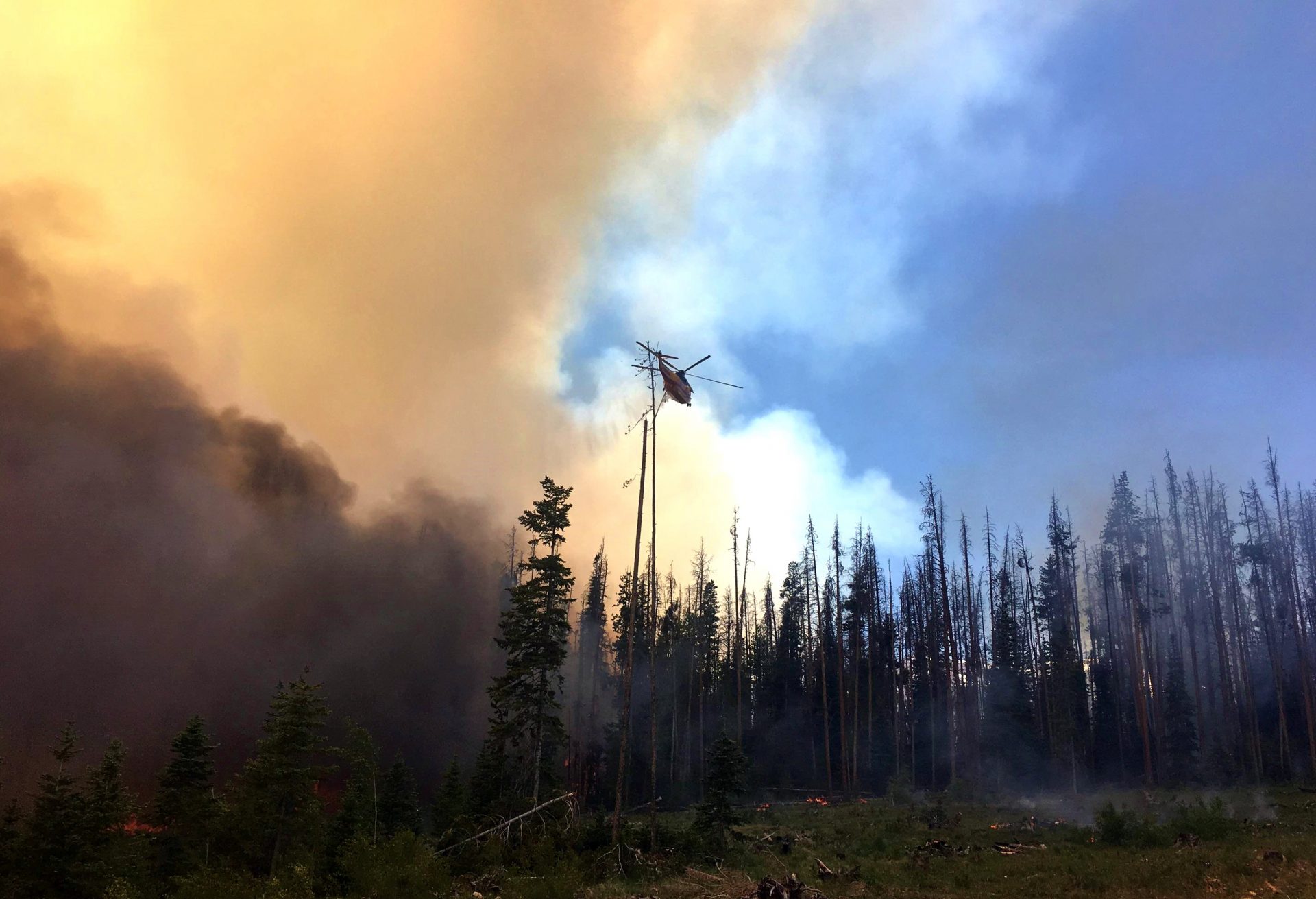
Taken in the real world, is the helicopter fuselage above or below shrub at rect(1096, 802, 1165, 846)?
above

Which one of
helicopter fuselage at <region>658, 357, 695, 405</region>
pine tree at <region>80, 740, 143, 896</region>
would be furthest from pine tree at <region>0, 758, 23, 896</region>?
helicopter fuselage at <region>658, 357, 695, 405</region>

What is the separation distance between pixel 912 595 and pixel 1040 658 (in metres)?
13.7

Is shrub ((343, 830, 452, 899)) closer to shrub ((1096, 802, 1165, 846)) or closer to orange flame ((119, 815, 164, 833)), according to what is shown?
orange flame ((119, 815, 164, 833))

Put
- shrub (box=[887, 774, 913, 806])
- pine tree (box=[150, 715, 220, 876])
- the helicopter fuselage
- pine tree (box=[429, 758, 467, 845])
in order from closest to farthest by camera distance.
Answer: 1. pine tree (box=[150, 715, 220, 876])
2. the helicopter fuselage
3. pine tree (box=[429, 758, 467, 845])
4. shrub (box=[887, 774, 913, 806])

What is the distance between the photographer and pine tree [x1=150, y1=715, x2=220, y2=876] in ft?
87.6

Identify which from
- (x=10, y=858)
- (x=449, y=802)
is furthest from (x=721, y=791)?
(x=10, y=858)

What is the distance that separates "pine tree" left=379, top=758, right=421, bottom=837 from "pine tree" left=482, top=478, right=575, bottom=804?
475cm

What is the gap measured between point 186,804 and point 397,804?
10.1 metres

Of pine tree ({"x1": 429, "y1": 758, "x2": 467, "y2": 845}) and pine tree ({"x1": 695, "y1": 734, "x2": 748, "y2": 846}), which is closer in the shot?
pine tree ({"x1": 695, "y1": 734, "x2": 748, "y2": 846})

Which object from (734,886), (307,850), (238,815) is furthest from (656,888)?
(238,815)

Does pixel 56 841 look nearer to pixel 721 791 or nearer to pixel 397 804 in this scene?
pixel 397 804

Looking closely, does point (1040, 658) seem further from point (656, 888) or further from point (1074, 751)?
point (656, 888)

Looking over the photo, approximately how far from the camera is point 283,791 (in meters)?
24.8

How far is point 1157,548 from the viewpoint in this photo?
199 feet
